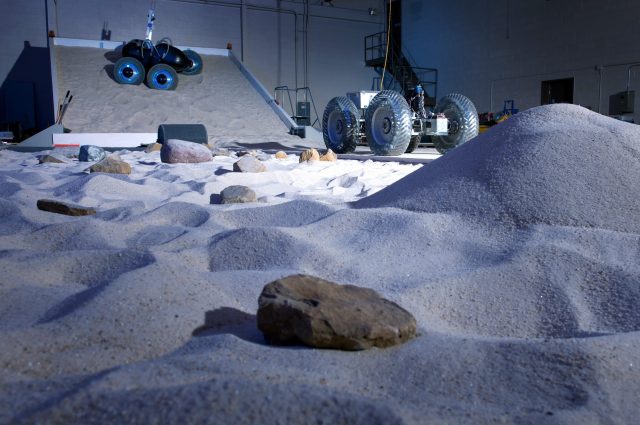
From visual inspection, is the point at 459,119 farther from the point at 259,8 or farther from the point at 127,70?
the point at 259,8

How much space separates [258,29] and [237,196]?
14.1m

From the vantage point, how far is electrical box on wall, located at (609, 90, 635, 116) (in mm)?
10211

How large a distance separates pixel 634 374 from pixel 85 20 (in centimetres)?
1523

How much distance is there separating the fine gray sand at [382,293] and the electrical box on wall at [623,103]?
8.85m

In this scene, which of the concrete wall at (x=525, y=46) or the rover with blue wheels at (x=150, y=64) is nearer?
the concrete wall at (x=525, y=46)

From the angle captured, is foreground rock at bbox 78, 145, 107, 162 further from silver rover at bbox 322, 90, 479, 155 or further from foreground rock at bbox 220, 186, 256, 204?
foreground rock at bbox 220, 186, 256, 204

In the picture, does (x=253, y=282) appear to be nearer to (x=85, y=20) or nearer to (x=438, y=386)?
(x=438, y=386)

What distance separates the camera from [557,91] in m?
12.0

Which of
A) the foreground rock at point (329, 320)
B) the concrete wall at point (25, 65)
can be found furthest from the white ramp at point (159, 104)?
A: the foreground rock at point (329, 320)

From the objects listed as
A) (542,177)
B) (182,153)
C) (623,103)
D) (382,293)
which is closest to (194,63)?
(182,153)

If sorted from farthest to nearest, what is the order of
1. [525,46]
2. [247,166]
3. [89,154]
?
[525,46] < [89,154] < [247,166]

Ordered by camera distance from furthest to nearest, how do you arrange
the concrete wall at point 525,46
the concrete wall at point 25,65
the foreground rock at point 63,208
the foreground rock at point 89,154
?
the concrete wall at point 25,65 < the concrete wall at point 525,46 < the foreground rock at point 89,154 < the foreground rock at point 63,208

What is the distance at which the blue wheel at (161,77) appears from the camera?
1196cm

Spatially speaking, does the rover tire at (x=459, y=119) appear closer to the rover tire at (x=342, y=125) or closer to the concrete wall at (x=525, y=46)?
the rover tire at (x=342, y=125)
